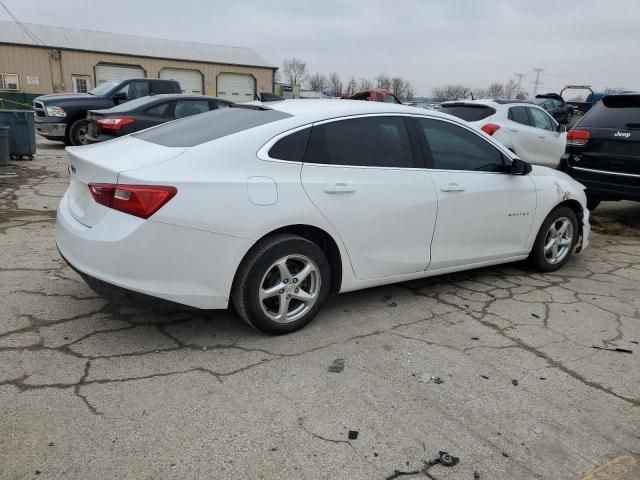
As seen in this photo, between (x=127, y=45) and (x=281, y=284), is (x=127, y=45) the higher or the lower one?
the higher one

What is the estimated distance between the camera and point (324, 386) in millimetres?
2965

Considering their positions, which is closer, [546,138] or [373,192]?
[373,192]

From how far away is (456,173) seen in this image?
4219 millimetres

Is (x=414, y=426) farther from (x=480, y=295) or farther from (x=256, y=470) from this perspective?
(x=480, y=295)

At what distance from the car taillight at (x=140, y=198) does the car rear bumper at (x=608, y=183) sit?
5.90 metres

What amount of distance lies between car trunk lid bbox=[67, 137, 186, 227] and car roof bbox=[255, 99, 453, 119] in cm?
97

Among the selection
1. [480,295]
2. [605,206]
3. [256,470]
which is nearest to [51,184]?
[480,295]

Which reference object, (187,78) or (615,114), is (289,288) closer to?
(615,114)

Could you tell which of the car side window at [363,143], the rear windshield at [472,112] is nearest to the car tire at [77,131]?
the rear windshield at [472,112]

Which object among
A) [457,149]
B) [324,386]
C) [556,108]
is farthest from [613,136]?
[556,108]

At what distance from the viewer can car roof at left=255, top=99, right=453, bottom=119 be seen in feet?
12.2

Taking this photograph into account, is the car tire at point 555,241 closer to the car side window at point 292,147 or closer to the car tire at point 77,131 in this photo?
the car side window at point 292,147

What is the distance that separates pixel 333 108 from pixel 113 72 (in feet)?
116

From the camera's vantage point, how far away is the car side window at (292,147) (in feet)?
11.2
